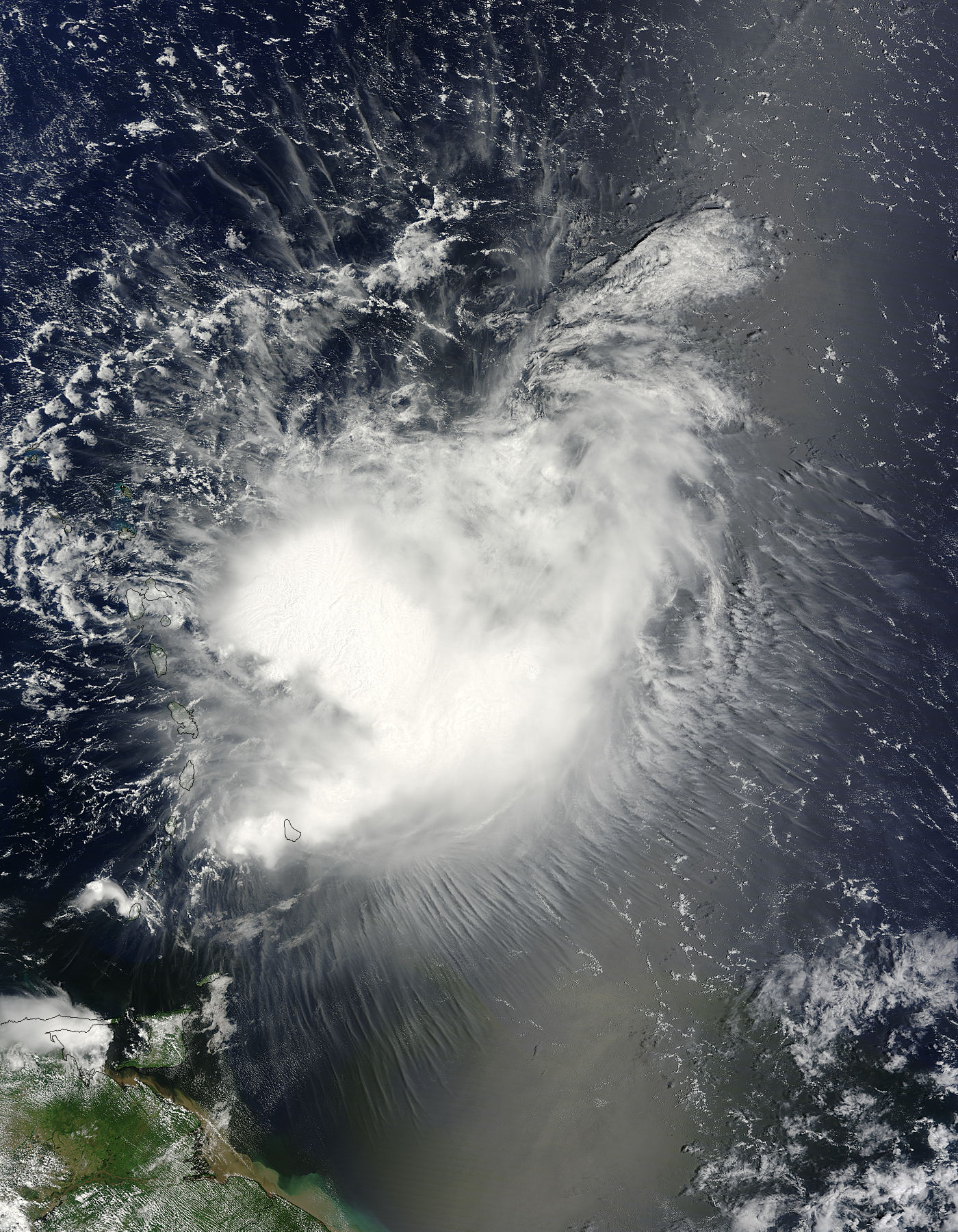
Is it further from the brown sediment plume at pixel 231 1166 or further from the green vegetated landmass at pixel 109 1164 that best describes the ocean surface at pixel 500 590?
the green vegetated landmass at pixel 109 1164

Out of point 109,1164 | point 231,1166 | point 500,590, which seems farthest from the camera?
point 500,590

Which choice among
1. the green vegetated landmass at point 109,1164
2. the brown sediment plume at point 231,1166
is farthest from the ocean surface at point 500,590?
the green vegetated landmass at point 109,1164

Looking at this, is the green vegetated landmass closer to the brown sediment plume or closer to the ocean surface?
the brown sediment plume

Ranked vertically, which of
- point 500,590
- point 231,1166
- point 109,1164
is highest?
point 500,590

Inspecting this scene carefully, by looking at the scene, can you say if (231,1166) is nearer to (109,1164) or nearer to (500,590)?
(109,1164)


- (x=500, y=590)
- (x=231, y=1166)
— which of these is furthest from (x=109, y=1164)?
(x=500, y=590)

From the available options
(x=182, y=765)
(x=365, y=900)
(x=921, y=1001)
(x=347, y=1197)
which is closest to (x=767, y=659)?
(x=921, y=1001)

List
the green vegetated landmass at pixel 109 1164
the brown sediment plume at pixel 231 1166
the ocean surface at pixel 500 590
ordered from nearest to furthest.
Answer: the green vegetated landmass at pixel 109 1164 < the ocean surface at pixel 500 590 < the brown sediment plume at pixel 231 1166
